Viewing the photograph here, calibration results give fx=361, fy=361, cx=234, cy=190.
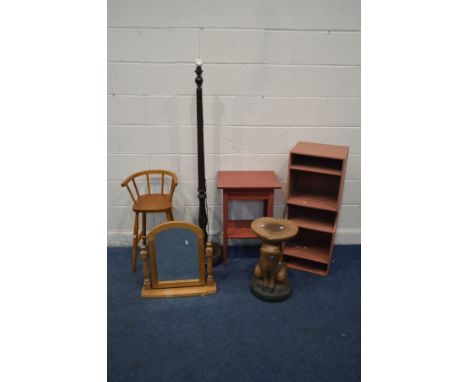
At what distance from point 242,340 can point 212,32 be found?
1970 millimetres

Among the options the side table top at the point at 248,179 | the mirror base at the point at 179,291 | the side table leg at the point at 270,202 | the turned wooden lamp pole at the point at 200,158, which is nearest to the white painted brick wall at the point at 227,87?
the side table top at the point at 248,179

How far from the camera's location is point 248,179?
2.62 meters

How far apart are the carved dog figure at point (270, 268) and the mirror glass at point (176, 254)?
427mm

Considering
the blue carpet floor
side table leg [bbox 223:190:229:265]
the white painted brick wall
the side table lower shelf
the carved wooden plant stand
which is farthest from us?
the side table lower shelf

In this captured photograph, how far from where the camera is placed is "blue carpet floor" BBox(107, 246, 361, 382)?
1.84 meters

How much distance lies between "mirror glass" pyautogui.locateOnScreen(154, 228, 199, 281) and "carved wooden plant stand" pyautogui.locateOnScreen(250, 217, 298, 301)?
41cm

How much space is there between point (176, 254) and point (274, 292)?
685 mm

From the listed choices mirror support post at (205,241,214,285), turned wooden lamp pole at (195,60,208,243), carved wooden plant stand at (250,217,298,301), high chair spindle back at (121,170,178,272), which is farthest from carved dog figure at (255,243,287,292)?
high chair spindle back at (121,170,178,272)

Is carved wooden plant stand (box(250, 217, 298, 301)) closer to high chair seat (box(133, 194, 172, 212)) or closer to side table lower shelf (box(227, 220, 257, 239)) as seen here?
side table lower shelf (box(227, 220, 257, 239))

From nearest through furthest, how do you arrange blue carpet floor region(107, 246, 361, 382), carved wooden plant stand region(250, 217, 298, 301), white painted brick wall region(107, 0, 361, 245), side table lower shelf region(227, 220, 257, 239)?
blue carpet floor region(107, 246, 361, 382), carved wooden plant stand region(250, 217, 298, 301), white painted brick wall region(107, 0, 361, 245), side table lower shelf region(227, 220, 257, 239)

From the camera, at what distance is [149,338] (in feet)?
6.70

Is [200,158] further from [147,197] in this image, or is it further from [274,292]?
[274,292]

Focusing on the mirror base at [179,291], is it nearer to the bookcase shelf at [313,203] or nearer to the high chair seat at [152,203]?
the high chair seat at [152,203]

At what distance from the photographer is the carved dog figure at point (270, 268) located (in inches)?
89.8
